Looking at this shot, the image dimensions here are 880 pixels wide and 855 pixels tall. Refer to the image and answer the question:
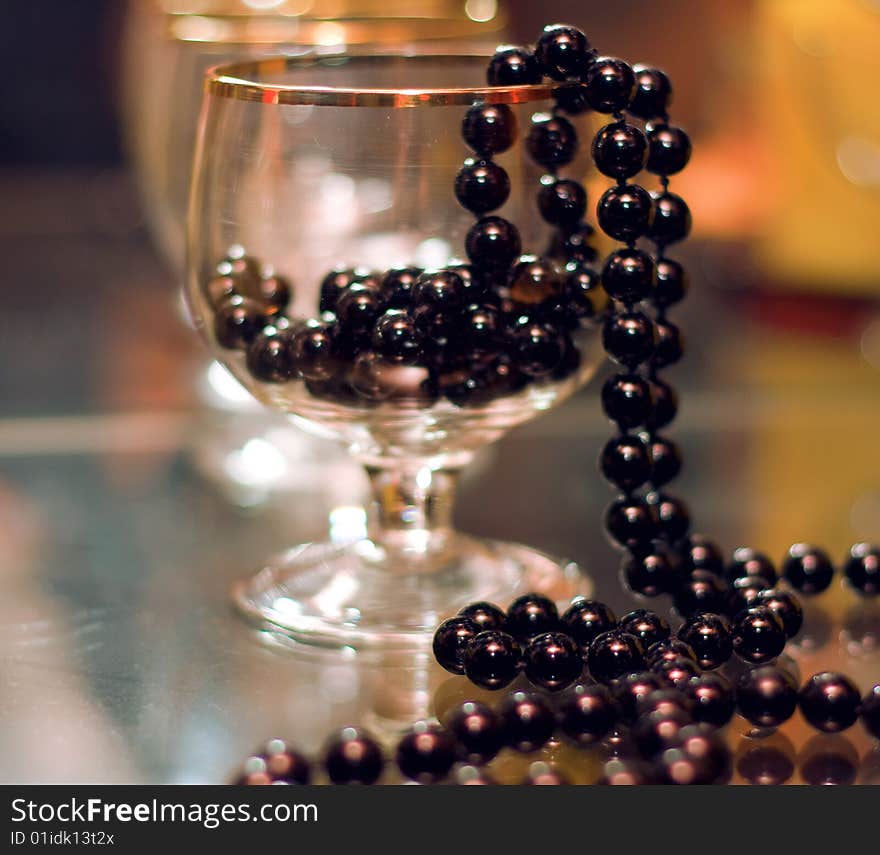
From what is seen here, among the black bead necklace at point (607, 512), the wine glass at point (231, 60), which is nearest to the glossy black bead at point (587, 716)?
the black bead necklace at point (607, 512)

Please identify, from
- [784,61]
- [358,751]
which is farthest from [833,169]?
[358,751]

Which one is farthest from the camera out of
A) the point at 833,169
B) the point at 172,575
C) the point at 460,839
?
the point at 833,169

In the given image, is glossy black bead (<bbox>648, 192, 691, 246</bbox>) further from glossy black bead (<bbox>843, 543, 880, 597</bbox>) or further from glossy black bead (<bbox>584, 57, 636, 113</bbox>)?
glossy black bead (<bbox>843, 543, 880, 597</bbox>)

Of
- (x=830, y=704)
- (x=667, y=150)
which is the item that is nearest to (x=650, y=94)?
(x=667, y=150)

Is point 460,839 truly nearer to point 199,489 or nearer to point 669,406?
point 669,406

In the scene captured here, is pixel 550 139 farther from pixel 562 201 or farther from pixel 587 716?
pixel 587 716

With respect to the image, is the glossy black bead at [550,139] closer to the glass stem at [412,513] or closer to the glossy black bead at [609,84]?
the glossy black bead at [609,84]
